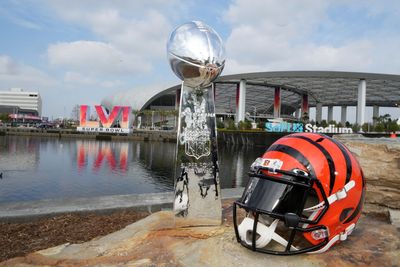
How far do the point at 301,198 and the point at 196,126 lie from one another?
2.14 m

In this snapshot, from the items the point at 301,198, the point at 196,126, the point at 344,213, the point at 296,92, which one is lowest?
the point at 344,213

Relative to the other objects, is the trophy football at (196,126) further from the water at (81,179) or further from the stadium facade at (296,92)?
the stadium facade at (296,92)

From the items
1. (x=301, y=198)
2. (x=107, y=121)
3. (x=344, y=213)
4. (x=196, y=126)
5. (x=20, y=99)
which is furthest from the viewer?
(x=20, y=99)

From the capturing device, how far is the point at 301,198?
3.43 m

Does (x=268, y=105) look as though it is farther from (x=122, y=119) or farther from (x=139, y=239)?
(x=139, y=239)

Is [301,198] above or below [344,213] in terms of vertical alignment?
above

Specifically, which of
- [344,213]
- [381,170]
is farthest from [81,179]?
[344,213]

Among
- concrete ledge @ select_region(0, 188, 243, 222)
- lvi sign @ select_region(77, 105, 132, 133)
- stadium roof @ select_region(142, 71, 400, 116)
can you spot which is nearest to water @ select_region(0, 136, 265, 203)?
concrete ledge @ select_region(0, 188, 243, 222)

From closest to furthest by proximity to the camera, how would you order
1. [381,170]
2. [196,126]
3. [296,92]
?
[196,126] → [381,170] → [296,92]

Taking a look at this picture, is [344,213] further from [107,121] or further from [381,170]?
[107,121]

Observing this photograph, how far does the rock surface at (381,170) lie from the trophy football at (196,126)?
2.36 meters

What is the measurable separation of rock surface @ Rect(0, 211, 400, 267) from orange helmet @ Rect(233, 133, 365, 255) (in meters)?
0.13

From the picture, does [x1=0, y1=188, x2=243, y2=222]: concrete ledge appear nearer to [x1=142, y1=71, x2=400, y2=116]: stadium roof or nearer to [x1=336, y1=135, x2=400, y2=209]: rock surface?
[x1=336, y1=135, x2=400, y2=209]: rock surface

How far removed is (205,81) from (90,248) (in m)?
2.58
